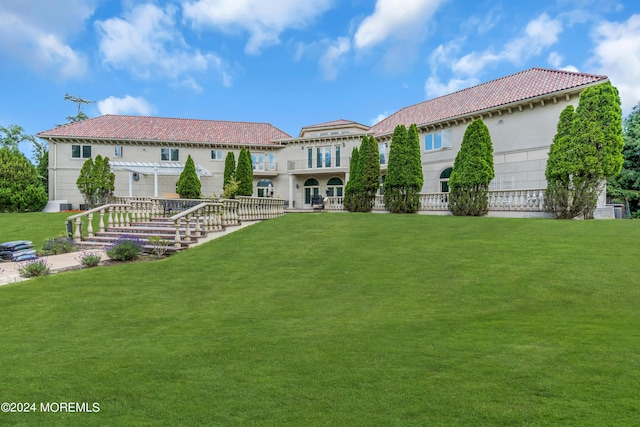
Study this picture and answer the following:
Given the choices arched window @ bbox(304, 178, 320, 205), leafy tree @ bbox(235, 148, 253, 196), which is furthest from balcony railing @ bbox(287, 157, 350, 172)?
leafy tree @ bbox(235, 148, 253, 196)

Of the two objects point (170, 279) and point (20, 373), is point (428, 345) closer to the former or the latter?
point (20, 373)

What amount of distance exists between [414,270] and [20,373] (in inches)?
270

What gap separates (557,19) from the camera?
1678 centimetres

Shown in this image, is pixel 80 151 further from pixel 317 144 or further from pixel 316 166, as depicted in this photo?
pixel 317 144

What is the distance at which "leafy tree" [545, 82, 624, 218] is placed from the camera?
15039 mm

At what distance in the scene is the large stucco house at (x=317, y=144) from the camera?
69.1ft

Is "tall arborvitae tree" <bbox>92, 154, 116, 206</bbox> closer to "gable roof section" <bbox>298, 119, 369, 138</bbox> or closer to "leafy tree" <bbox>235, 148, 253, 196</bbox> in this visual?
"leafy tree" <bbox>235, 148, 253, 196</bbox>

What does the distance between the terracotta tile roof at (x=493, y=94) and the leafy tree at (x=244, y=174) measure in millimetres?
11667

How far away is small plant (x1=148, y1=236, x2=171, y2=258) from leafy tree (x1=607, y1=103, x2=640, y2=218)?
3553 cm

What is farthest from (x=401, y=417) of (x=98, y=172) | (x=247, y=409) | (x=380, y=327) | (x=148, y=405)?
(x=98, y=172)

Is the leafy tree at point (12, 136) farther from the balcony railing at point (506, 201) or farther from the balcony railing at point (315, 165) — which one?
the balcony railing at point (506, 201)

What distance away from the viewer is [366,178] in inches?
922

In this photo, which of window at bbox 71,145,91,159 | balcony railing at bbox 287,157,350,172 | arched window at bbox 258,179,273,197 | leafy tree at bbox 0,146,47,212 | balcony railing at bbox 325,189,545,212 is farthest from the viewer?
arched window at bbox 258,179,273,197

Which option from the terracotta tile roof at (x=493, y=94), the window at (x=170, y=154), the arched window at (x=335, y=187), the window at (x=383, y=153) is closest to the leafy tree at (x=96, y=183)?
the window at (x=170, y=154)
